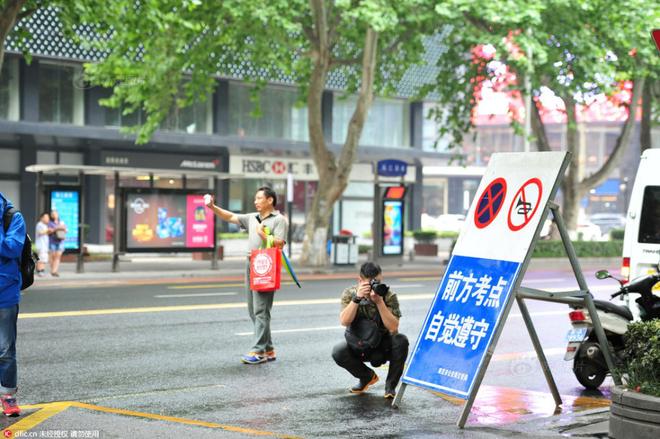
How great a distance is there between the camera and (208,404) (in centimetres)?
904

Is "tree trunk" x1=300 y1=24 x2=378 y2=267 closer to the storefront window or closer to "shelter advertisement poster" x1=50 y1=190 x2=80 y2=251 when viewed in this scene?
"shelter advertisement poster" x1=50 y1=190 x2=80 y2=251

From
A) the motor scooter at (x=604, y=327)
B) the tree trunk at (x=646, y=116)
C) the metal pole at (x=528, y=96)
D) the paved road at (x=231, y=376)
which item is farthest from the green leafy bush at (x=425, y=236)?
the motor scooter at (x=604, y=327)

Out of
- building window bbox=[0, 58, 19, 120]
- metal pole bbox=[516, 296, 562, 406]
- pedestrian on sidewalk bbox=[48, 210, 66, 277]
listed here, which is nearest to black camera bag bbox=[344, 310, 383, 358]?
metal pole bbox=[516, 296, 562, 406]

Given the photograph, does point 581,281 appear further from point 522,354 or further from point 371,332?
point 522,354

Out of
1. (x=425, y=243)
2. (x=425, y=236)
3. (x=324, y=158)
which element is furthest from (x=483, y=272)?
(x=425, y=236)

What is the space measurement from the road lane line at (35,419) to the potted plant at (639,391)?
14.2 ft

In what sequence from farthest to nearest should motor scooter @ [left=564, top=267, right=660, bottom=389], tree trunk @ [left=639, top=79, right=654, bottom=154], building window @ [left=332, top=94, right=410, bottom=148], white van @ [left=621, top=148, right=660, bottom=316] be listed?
building window @ [left=332, top=94, right=410, bottom=148] < tree trunk @ [left=639, top=79, right=654, bottom=154] < white van @ [left=621, top=148, right=660, bottom=316] < motor scooter @ [left=564, top=267, right=660, bottom=389]

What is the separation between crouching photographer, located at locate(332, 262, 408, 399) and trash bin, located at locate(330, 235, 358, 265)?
20.4 meters

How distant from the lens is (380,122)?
46125mm

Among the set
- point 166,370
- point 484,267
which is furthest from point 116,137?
point 484,267

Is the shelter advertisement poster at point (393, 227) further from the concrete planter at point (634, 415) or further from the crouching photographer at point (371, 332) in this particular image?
the concrete planter at point (634, 415)

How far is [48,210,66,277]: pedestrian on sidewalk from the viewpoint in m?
24.5

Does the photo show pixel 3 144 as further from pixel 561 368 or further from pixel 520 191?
pixel 520 191

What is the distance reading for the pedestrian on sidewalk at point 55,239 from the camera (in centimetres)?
2447
